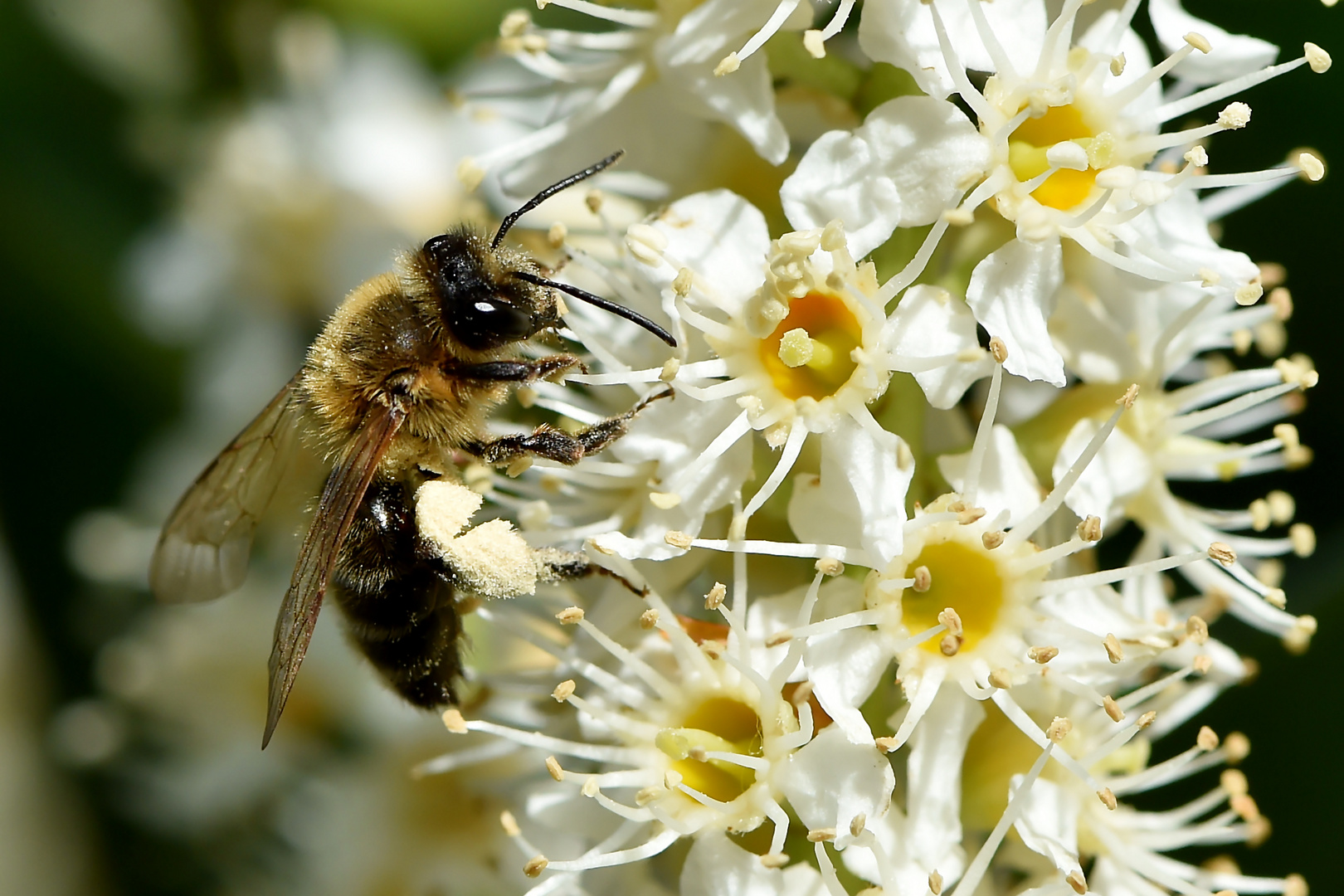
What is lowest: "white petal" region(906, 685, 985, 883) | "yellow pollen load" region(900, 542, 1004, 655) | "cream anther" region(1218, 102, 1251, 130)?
"white petal" region(906, 685, 985, 883)

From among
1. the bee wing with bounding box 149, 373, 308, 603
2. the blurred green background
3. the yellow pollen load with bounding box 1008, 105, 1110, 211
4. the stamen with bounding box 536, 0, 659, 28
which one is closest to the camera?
the yellow pollen load with bounding box 1008, 105, 1110, 211

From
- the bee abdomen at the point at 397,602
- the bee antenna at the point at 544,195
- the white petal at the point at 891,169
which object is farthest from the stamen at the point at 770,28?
the bee abdomen at the point at 397,602

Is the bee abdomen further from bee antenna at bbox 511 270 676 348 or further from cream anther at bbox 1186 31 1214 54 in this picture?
cream anther at bbox 1186 31 1214 54

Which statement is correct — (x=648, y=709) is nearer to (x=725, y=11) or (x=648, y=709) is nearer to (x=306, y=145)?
(x=725, y=11)

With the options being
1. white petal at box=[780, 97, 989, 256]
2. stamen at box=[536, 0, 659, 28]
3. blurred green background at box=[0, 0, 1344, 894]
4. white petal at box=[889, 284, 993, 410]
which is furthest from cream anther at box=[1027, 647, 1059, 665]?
blurred green background at box=[0, 0, 1344, 894]

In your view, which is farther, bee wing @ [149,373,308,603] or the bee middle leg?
bee wing @ [149,373,308,603]

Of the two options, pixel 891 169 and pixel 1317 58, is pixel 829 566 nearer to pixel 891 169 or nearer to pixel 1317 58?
pixel 891 169

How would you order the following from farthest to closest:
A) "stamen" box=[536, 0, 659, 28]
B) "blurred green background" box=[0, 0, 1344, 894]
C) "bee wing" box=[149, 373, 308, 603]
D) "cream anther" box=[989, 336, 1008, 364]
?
"blurred green background" box=[0, 0, 1344, 894] → "bee wing" box=[149, 373, 308, 603] → "stamen" box=[536, 0, 659, 28] → "cream anther" box=[989, 336, 1008, 364]

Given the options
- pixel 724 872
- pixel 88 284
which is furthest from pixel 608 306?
pixel 88 284
